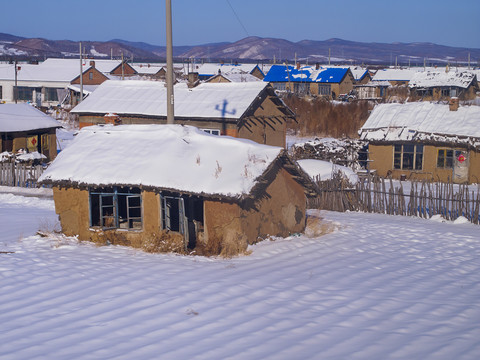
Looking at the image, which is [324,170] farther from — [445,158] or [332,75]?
[332,75]

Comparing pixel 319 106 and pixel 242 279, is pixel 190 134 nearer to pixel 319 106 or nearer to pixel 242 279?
pixel 242 279

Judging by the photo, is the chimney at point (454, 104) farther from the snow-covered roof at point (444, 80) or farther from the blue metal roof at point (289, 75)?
the blue metal roof at point (289, 75)

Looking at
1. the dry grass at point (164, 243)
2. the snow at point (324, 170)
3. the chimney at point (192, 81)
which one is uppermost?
the chimney at point (192, 81)

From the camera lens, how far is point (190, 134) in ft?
48.0

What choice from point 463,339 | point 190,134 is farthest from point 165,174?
point 463,339

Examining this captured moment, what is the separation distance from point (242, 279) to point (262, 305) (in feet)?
4.75

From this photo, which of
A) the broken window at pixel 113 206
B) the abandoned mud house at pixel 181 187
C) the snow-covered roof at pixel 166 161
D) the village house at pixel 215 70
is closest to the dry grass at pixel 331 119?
the broken window at pixel 113 206

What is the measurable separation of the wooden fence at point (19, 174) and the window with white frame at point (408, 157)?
1530 cm

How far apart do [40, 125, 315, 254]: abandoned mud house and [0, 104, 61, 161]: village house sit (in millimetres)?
13961

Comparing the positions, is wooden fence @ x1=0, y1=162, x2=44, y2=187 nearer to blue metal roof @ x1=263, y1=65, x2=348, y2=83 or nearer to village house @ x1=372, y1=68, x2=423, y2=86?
blue metal roof @ x1=263, y1=65, x2=348, y2=83

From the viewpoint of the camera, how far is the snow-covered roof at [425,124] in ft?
81.8

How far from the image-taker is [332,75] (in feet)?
222

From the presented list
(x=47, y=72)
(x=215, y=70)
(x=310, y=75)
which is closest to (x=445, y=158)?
(x=310, y=75)

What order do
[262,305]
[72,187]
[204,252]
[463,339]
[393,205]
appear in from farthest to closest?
[393,205], [72,187], [204,252], [262,305], [463,339]
